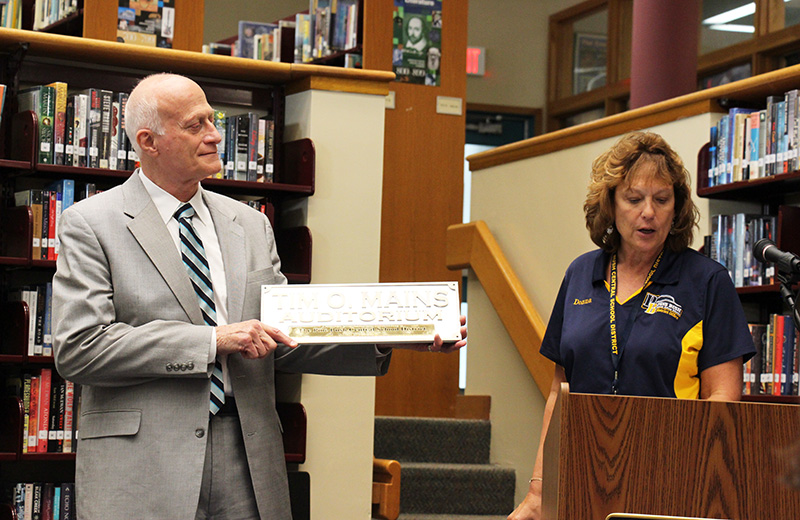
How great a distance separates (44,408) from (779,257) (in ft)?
8.44

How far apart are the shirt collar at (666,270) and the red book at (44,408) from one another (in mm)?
2119

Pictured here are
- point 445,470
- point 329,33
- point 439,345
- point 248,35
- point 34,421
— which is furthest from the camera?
point 248,35

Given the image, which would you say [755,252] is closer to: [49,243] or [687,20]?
[49,243]

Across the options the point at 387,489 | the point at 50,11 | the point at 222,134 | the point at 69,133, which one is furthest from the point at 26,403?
the point at 50,11

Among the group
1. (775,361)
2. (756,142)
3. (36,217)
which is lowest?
(775,361)

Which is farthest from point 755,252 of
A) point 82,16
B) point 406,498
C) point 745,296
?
point 82,16

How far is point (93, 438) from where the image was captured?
2180mm

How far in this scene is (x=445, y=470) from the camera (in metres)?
5.00

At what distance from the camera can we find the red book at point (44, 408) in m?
3.53

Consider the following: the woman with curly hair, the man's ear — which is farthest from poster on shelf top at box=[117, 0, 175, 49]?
the woman with curly hair

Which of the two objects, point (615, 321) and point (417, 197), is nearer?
point (615, 321)

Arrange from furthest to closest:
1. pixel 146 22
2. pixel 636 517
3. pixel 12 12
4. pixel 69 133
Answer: pixel 12 12
pixel 146 22
pixel 69 133
pixel 636 517

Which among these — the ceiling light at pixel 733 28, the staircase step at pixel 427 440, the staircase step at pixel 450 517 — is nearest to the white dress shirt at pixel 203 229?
the staircase step at pixel 450 517

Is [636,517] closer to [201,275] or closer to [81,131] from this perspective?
[201,275]
